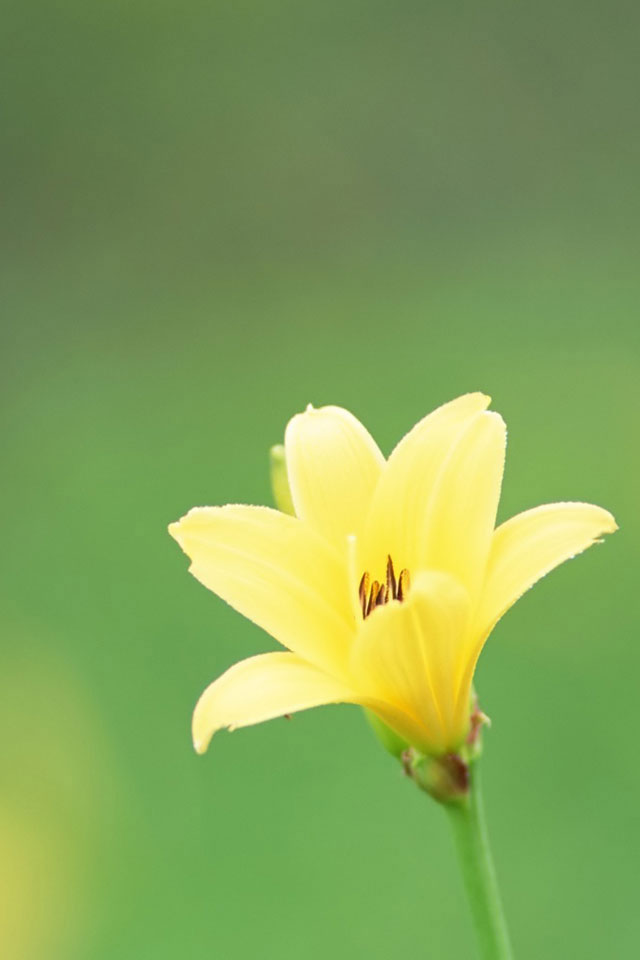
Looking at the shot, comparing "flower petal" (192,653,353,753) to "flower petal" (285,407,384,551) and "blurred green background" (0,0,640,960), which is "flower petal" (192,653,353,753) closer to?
"flower petal" (285,407,384,551)

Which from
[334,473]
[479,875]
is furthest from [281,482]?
[479,875]

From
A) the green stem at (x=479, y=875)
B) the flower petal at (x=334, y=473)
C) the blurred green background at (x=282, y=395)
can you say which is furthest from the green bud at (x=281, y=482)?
the blurred green background at (x=282, y=395)

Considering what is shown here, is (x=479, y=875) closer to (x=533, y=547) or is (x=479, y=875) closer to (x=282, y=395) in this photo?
(x=533, y=547)

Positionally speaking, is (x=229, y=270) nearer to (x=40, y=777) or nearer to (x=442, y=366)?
(x=442, y=366)

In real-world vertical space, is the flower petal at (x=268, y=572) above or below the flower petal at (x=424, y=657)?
above

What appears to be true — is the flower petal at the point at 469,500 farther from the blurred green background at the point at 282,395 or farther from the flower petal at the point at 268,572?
the blurred green background at the point at 282,395

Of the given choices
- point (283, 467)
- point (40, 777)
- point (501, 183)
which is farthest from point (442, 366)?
point (283, 467)
